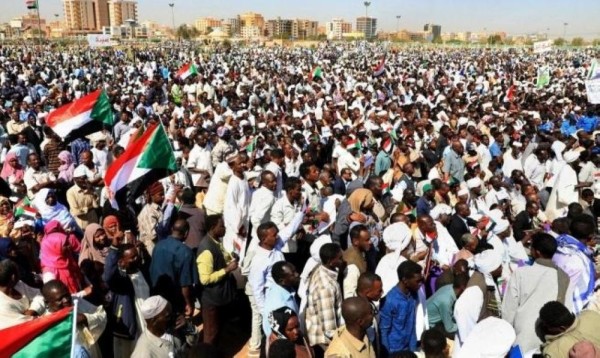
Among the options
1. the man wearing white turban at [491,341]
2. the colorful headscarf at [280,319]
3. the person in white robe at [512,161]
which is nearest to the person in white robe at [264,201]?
the colorful headscarf at [280,319]

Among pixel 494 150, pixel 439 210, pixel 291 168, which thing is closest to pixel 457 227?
pixel 439 210

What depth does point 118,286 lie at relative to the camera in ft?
12.9

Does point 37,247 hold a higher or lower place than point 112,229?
lower

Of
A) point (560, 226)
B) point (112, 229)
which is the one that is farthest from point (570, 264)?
point (112, 229)

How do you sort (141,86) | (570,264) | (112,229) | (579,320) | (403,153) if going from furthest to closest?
(141,86) → (403,153) → (112,229) → (570,264) → (579,320)

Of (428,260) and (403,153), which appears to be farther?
(403,153)

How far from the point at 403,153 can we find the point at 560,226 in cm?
344

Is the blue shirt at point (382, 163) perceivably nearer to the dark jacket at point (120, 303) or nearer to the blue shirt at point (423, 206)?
the blue shirt at point (423, 206)

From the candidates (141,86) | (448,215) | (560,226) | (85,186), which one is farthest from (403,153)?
(141,86)

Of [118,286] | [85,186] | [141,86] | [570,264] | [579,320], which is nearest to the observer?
[579,320]

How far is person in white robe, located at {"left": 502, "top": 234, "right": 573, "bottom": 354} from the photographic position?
3.88 m

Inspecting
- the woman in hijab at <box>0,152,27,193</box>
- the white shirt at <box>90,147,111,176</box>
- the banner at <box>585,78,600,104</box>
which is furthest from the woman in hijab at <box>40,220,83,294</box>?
the banner at <box>585,78,600,104</box>

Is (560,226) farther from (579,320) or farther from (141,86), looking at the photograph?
(141,86)

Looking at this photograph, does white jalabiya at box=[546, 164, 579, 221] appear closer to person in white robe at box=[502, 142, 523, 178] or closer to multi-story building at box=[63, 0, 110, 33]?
person in white robe at box=[502, 142, 523, 178]
